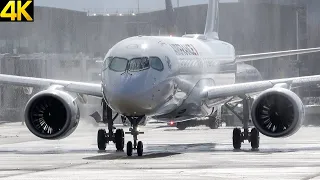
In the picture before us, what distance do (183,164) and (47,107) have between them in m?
9.40

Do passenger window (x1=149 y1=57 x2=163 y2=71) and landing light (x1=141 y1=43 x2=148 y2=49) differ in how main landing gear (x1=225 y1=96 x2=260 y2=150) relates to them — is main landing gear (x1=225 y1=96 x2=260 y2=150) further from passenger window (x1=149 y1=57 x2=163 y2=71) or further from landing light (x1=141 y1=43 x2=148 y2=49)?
landing light (x1=141 y1=43 x2=148 y2=49)

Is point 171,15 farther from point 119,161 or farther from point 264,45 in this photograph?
point 119,161

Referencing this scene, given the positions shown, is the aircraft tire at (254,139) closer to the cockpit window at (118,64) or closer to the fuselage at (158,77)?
the fuselage at (158,77)

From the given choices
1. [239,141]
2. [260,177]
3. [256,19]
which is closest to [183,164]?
[260,177]

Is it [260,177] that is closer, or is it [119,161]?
[260,177]

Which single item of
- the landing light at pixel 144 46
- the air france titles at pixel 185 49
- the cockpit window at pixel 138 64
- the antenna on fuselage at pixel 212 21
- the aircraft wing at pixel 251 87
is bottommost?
the aircraft wing at pixel 251 87

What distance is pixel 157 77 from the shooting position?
36.5 metres

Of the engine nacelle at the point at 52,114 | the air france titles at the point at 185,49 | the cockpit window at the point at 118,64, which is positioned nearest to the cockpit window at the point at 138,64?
the cockpit window at the point at 118,64

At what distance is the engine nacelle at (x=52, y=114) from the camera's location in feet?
126

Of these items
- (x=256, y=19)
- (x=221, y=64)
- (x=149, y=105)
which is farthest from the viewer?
(x=256, y=19)

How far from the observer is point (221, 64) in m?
46.2

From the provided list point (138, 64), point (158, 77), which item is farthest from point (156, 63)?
point (138, 64)

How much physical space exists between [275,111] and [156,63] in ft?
14.7

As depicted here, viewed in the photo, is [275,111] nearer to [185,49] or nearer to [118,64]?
[185,49]
